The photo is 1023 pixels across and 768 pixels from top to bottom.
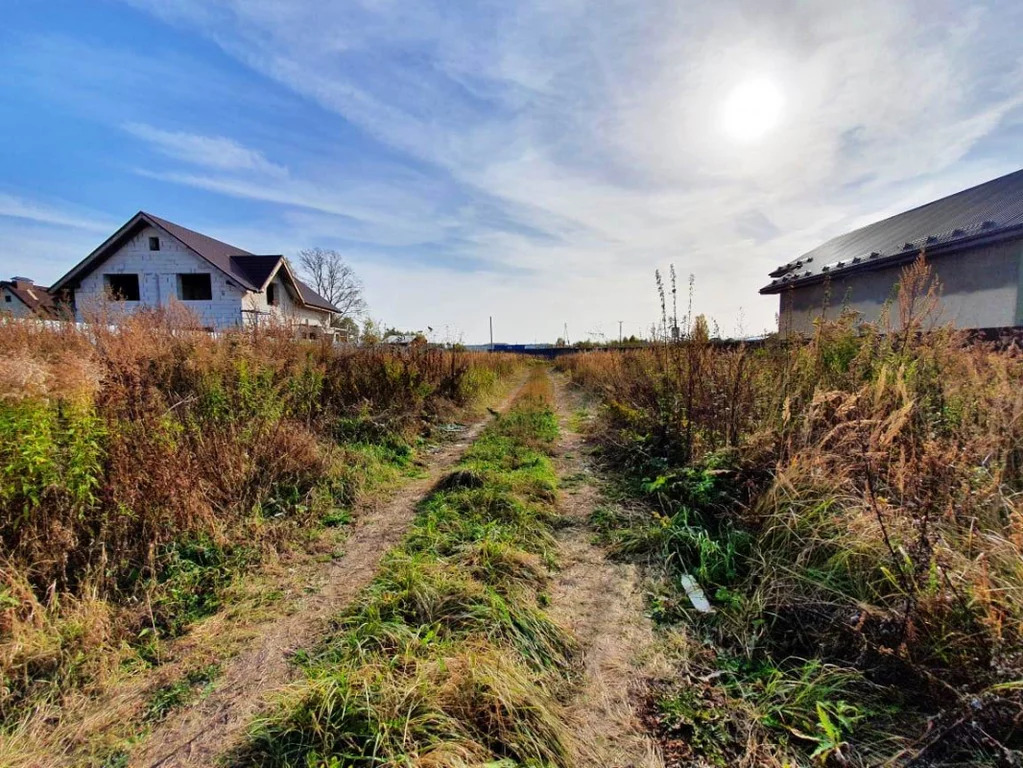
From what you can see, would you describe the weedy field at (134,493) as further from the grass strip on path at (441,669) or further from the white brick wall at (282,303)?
the white brick wall at (282,303)

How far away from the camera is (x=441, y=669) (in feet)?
5.67

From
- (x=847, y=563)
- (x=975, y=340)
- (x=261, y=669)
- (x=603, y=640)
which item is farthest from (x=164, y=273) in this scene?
(x=975, y=340)

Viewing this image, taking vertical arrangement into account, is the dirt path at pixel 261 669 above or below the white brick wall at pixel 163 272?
below

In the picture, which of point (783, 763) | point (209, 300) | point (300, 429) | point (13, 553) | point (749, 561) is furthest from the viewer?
point (209, 300)

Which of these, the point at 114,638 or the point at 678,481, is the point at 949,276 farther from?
the point at 114,638

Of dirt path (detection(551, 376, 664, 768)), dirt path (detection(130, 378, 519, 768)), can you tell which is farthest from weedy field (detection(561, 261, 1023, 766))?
dirt path (detection(130, 378, 519, 768))

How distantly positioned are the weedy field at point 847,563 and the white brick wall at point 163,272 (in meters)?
18.8

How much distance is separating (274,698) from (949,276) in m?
13.6

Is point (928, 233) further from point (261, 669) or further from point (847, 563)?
point (261, 669)

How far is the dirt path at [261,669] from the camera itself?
1.55m

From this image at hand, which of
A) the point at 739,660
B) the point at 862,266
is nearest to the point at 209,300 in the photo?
the point at 739,660

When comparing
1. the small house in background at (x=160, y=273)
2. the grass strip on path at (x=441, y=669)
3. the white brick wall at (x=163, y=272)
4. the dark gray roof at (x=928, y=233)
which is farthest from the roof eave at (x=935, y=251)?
the white brick wall at (x=163, y=272)

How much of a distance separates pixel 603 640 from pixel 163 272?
21749 millimetres

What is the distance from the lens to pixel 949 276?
902 centimetres
